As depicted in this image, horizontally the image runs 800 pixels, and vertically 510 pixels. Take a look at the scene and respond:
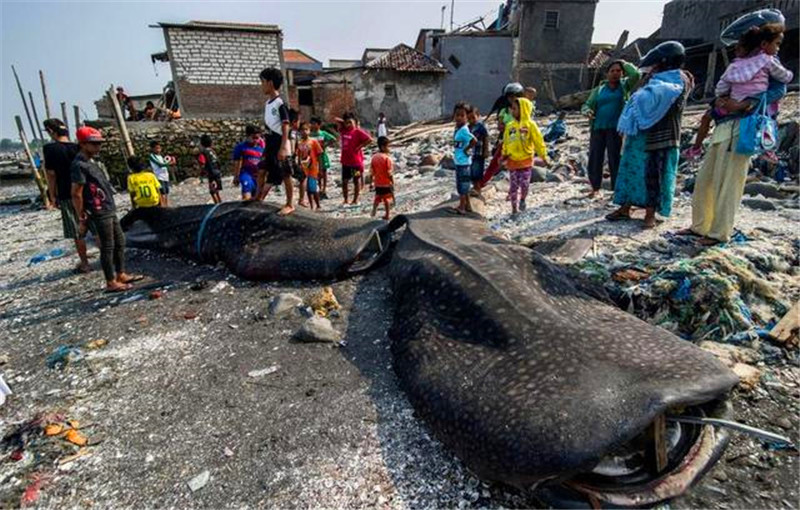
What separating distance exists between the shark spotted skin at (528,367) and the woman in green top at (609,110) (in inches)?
137

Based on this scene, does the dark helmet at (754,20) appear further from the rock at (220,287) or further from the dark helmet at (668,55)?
the rock at (220,287)

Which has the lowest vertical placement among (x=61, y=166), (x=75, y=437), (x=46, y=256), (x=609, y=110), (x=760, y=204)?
(x=46, y=256)

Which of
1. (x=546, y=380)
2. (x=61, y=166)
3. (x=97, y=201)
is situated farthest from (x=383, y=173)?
(x=546, y=380)

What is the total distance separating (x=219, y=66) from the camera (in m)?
15.1

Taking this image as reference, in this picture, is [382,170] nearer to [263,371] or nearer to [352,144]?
[352,144]

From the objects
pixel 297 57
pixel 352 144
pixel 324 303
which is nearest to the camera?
pixel 324 303

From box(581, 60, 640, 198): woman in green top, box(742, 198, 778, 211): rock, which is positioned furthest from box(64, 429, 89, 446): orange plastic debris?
box(742, 198, 778, 211): rock

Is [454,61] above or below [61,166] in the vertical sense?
above

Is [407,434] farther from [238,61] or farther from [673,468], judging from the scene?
[238,61]

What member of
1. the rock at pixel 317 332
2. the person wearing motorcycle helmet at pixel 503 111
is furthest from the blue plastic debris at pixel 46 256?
the person wearing motorcycle helmet at pixel 503 111

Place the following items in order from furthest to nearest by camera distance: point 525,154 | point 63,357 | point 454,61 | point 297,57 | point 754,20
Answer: point 297,57 → point 454,61 → point 525,154 → point 754,20 → point 63,357

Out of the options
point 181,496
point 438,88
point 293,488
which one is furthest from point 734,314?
point 438,88

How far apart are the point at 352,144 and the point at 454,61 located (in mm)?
19813

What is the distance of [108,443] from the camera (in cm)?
250
